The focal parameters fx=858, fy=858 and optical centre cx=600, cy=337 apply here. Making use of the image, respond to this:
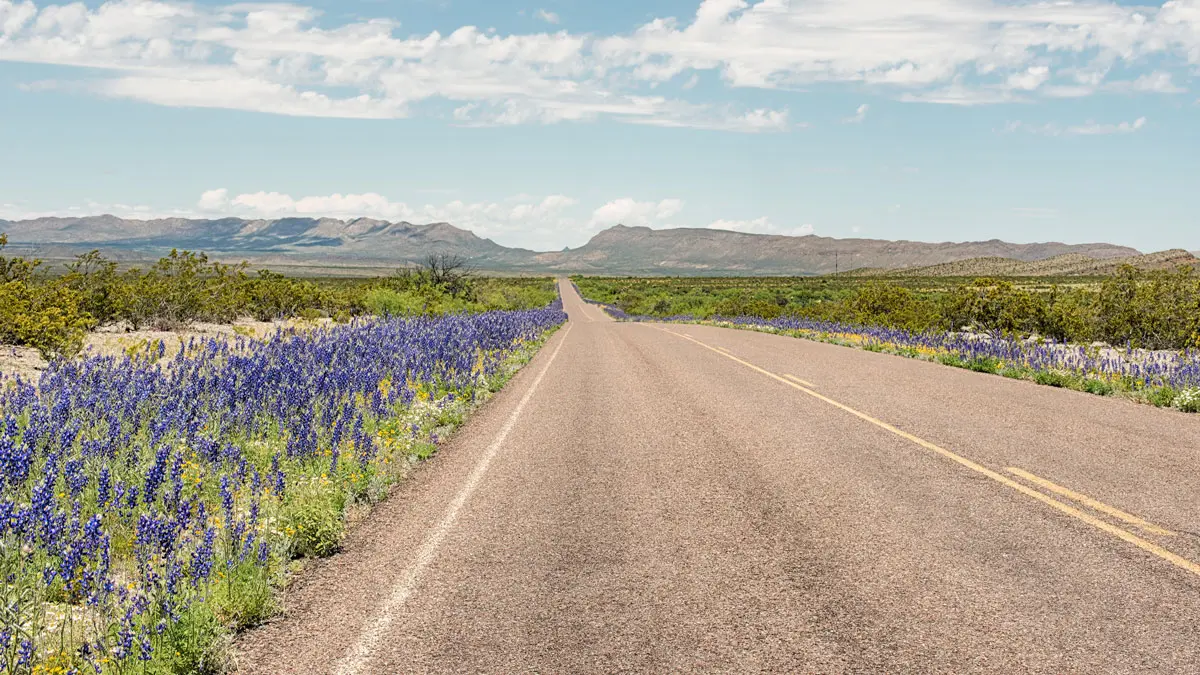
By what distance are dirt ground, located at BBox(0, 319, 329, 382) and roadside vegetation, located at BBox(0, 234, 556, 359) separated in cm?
29

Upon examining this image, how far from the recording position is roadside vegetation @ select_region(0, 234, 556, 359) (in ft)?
55.1

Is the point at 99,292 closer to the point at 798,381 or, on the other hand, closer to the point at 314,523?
Result: the point at 798,381

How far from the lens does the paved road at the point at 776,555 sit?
4.30 metres

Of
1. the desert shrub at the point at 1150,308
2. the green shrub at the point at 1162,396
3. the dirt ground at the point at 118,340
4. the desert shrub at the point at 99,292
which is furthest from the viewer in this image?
the desert shrub at the point at 99,292

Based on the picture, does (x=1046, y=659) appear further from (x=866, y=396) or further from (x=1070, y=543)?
(x=866, y=396)

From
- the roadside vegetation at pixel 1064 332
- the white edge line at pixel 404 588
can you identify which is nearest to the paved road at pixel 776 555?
the white edge line at pixel 404 588

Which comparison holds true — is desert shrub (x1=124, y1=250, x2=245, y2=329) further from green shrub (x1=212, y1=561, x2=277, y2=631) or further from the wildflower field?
green shrub (x1=212, y1=561, x2=277, y2=631)

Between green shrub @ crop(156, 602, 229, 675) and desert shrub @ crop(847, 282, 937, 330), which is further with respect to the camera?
desert shrub @ crop(847, 282, 937, 330)

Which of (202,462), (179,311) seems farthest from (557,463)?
(179,311)

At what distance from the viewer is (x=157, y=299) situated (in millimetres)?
25641

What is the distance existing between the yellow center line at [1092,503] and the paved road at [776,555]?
32 mm

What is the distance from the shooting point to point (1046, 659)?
4.11m

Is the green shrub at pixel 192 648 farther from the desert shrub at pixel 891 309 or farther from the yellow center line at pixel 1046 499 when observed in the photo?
→ the desert shrub at pixel 891 309

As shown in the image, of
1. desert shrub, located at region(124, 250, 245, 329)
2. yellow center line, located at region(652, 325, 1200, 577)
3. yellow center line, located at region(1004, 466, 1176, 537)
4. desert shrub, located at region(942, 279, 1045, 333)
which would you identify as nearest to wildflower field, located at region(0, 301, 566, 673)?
yellow center line, located at region(652, 325, 1200, 577)
